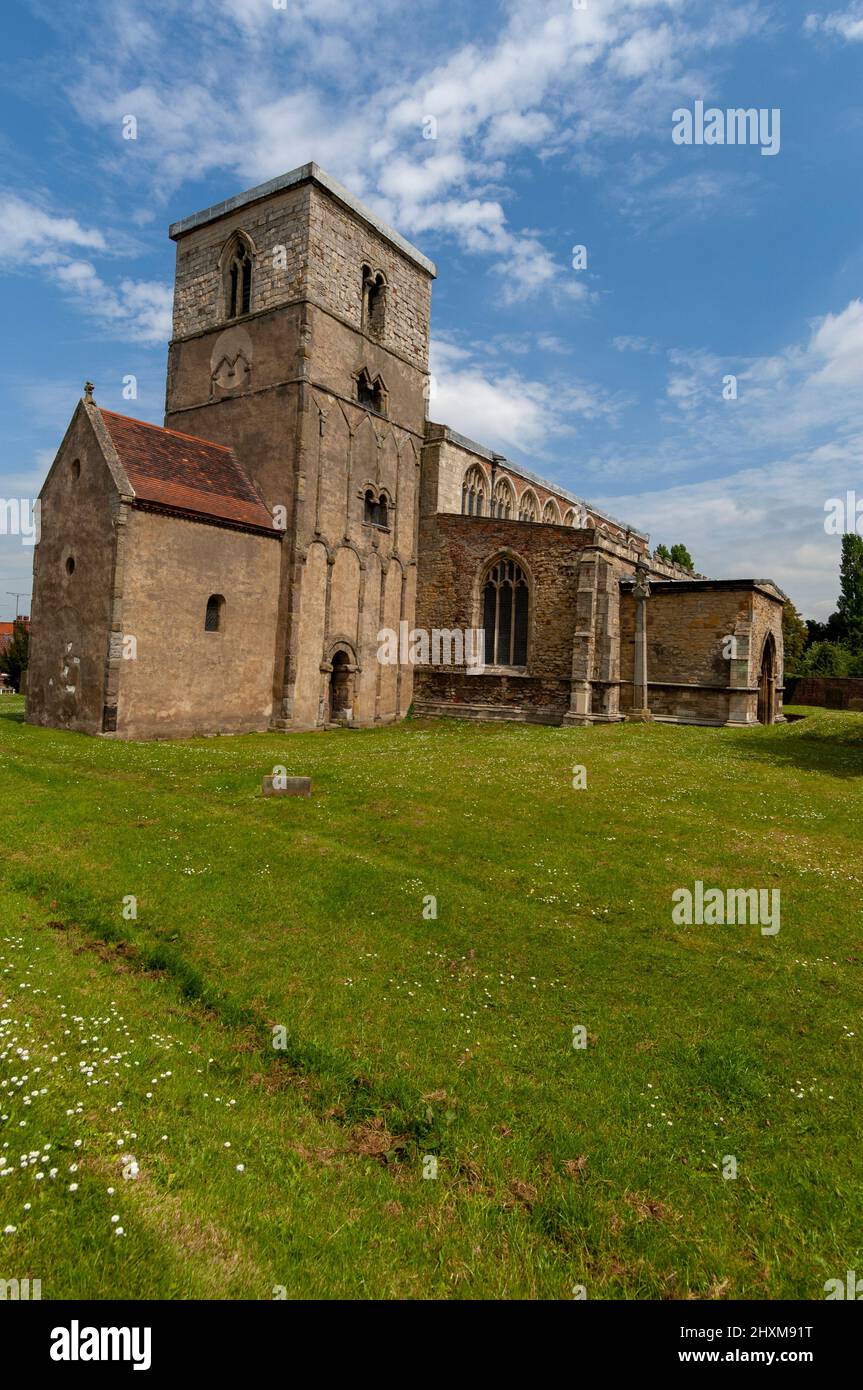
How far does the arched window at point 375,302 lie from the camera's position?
30.2 m

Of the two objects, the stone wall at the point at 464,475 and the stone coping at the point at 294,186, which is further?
the stone wall at the point at 464,475

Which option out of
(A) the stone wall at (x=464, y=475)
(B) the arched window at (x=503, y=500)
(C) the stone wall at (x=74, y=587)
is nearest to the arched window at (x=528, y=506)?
(A) the stone wall at (x=464, y=475)

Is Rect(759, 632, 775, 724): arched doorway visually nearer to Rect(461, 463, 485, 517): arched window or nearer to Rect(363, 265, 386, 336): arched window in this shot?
Rect(461, 463, 485, 517): arched window

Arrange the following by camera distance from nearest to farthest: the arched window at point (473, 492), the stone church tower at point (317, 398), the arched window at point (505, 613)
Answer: the stone church tower at point (317, 398) < the arched window at point (505, 613) < the arched window at point (473, 492)

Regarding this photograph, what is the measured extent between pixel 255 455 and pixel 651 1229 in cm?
2821

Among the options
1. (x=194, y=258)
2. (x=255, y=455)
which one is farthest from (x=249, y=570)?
(x=194, y=258)

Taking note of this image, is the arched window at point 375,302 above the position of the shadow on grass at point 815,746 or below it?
above

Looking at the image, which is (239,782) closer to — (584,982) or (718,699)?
(584,982)

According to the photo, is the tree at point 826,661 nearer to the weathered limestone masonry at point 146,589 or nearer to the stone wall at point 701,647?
the stone wall at point 701,647

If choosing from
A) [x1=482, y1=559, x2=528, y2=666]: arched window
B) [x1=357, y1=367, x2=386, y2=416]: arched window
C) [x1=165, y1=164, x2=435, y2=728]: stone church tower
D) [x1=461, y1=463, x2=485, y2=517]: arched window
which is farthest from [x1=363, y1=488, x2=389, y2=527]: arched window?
[x1=461, y1=463, x2=485, y2=517]: arched window

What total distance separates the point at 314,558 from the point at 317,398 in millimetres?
6353

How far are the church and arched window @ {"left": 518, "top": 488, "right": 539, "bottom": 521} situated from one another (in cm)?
925

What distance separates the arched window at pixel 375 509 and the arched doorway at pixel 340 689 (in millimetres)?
6278

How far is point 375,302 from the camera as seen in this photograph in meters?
30.8
